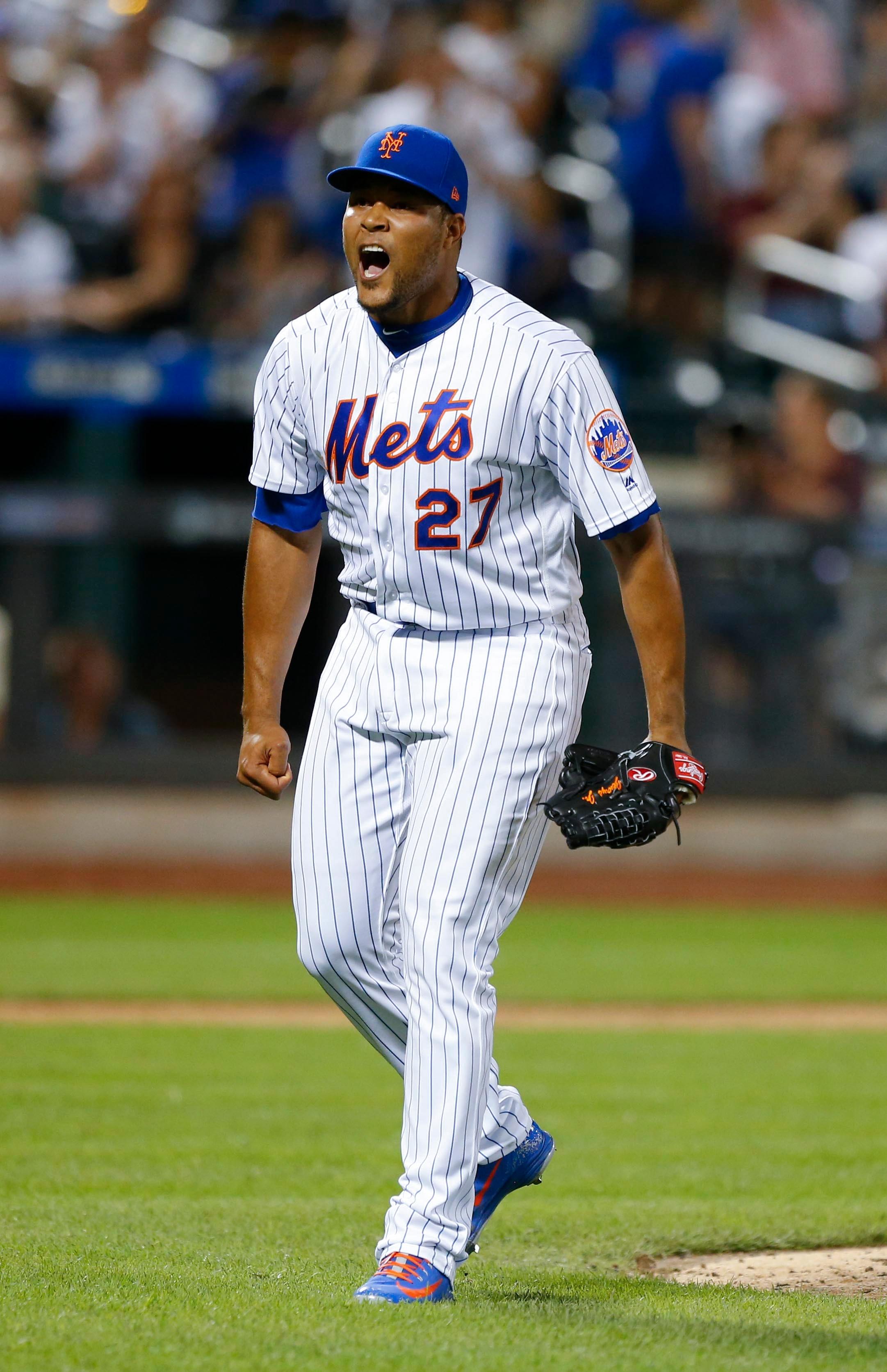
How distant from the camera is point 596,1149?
16.6 ft

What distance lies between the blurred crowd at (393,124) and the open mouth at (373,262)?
28.0 ft

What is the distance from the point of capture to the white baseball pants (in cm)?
308

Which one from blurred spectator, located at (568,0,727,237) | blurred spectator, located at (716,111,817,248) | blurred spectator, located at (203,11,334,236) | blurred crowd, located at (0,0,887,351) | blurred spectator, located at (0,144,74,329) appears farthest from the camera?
blurred spectator, located at (716,111,817,248)

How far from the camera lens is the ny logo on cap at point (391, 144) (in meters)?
3.18

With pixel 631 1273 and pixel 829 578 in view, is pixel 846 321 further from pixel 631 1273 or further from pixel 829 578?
pixel 631 1273

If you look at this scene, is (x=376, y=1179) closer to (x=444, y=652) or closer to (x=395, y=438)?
(x=444, y=652)

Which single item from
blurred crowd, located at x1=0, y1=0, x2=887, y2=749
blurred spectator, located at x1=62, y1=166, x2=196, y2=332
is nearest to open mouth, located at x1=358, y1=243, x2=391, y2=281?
blurred crowd, located at x1=0, y1=0, x2=887, y2=749

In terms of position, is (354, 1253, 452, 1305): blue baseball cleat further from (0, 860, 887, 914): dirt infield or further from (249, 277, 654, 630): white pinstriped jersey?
(0, 860, 887, 914): dirt infield

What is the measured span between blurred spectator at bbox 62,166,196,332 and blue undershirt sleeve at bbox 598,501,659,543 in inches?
353

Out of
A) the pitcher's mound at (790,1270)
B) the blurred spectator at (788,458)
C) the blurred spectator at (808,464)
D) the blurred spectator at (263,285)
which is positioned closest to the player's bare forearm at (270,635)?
the pitcher's mound at (790,1270)

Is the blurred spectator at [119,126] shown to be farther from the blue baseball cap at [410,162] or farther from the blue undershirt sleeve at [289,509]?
the blue baseball cap at [410,162]

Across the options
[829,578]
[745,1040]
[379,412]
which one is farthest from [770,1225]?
[829,578]

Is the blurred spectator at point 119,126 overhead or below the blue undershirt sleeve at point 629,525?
overhead

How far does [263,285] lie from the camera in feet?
38.5
